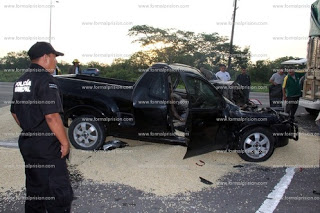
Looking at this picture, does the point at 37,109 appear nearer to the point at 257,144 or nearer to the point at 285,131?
the point at 257,144

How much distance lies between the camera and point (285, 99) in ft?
32.3

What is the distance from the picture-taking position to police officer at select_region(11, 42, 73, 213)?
115 inches

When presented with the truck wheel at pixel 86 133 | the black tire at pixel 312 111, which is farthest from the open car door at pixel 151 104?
the black tire at pixel 312 111

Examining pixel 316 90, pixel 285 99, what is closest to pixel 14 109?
pixel 285 99

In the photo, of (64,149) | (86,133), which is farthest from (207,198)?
(86,133)

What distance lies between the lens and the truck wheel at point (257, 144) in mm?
5785

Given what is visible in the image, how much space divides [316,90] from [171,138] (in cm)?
656

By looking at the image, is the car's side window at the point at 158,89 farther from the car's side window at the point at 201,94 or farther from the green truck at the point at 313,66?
the green truck at the point at 313,66

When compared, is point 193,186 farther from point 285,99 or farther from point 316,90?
point 316,90

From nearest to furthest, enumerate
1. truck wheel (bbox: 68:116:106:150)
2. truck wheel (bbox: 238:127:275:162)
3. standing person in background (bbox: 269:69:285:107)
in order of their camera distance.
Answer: truck wheel (bbox: 238:127:275:162)
truck wheel (bbox: 68:116:106:150)
standing person in background (bbox: 269:69:285:107)

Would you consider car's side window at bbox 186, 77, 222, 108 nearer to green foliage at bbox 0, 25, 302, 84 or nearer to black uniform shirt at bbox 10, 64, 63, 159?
black uniform shirt at bbox 10, 64, 63, 159

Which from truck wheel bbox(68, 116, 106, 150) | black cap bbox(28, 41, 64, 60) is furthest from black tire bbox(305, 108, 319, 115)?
black cap bbox(28, 41, 64, 60)

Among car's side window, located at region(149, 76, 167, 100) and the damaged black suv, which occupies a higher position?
car's side window, located at region(149, 76, 167, 100)

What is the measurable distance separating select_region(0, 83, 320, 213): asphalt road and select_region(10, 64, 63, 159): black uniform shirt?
1.29m
